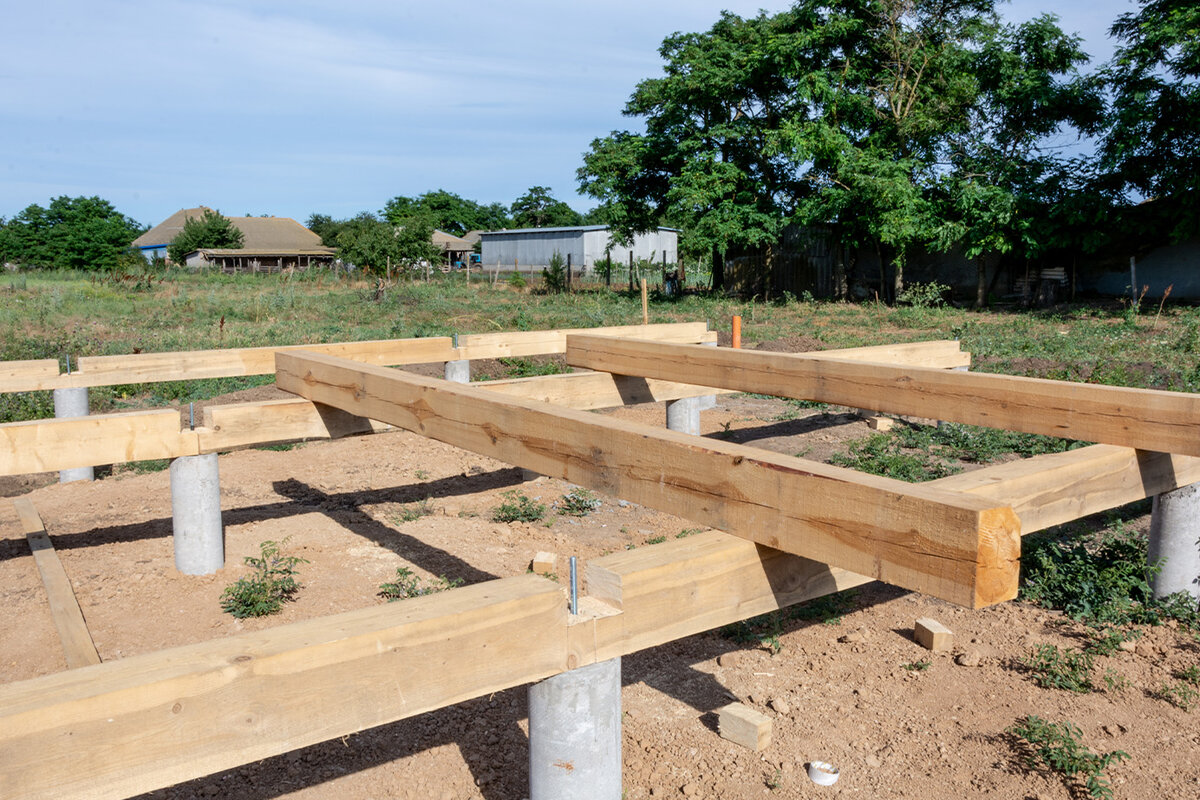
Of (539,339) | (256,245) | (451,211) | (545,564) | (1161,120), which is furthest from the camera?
(451,211)

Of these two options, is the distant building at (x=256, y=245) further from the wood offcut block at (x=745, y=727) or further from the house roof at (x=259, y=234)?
the wood offcut block at (x=745, y=727)

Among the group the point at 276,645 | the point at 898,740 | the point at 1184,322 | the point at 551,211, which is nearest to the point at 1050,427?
the point at 898,740

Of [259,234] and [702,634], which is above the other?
[259,234]

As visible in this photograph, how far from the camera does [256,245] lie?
7188 cm

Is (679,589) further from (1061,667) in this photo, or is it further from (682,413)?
(682,413)

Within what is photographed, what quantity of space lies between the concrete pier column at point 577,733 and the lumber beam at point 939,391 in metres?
A: 2.61

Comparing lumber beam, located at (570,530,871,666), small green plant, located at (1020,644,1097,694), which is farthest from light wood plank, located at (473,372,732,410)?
lumber beam, located at (570,530,871,666)

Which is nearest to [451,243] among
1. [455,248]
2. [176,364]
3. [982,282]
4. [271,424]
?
[455,248]

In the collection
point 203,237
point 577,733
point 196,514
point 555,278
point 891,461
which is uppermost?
point 203,237

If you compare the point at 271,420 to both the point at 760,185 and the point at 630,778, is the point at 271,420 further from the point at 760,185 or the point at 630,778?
the point at 760,185

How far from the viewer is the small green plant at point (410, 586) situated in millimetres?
4570

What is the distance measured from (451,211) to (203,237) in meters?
35.3

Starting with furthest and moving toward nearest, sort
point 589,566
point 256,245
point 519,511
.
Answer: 1. point 256,245
2. point 519,511
3. point 589,566

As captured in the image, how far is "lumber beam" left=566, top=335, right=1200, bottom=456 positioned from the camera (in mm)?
3521
